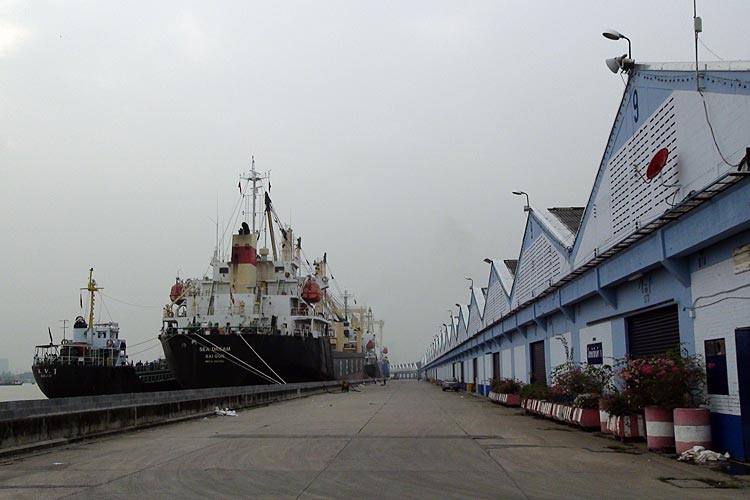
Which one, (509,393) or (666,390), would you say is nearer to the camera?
(666,390)

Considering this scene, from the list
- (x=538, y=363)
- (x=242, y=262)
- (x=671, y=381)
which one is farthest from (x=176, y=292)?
(x=671, y=381)

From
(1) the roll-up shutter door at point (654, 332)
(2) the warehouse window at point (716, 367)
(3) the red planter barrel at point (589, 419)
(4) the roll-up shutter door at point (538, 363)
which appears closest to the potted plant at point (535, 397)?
(4) the roll-up shutter door at point (538, 363)

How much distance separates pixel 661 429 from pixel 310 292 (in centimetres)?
4295

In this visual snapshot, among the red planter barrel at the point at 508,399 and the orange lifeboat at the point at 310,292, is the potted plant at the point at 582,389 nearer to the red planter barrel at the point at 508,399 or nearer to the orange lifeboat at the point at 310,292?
the red planter barrel at the point at 508,399

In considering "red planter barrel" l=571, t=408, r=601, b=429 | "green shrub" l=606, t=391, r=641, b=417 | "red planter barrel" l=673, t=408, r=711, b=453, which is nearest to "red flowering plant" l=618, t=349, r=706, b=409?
"red planter barrel" l=673, t=408, r=711, b=453

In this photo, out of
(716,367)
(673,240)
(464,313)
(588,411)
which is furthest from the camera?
(464,313)

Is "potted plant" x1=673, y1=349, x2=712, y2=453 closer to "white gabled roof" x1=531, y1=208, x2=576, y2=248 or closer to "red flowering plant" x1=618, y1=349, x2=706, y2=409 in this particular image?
"red flowering plant" x1=618, y1=349, x2=706, y2=409

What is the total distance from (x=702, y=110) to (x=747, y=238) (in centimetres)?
271

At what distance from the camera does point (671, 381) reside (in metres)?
13.1

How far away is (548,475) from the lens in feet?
34.9

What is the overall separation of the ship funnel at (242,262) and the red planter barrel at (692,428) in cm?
3976

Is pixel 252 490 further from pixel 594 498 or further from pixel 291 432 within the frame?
pixel 291 432

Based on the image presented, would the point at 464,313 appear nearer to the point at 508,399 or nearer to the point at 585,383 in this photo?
the point at 508,399

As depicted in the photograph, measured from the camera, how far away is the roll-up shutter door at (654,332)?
50.4ft
